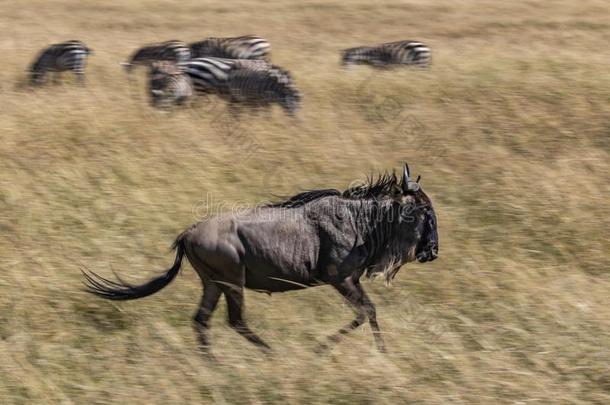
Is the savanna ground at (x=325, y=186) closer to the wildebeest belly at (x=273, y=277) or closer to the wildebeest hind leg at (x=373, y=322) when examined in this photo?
the wildebeest hind leg at (x=373, y=322)

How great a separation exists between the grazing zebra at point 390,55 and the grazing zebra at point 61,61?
463 centimetres

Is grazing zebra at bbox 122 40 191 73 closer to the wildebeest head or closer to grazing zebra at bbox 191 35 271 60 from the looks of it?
grazing zebra at bbox 191 35 271 60

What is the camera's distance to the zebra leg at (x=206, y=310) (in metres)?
6.66

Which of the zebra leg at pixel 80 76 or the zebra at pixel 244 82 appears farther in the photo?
the zebra leg at pixel 80 76

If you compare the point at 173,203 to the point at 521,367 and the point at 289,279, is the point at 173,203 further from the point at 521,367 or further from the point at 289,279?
the point at 521,367

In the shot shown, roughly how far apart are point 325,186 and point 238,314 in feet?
13.2

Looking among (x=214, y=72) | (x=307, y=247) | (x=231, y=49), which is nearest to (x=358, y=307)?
(x=307, y=247)

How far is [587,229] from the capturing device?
9.48 meters

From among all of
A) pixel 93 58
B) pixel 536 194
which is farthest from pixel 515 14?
pixel 536 194

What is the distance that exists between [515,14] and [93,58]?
12044 mm

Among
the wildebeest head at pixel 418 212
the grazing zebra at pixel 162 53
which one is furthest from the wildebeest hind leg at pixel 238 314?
the grazing zebra at pixel 162 53

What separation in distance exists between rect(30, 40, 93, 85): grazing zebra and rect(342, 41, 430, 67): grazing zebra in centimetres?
463

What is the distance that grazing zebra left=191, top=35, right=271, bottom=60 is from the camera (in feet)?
58.3

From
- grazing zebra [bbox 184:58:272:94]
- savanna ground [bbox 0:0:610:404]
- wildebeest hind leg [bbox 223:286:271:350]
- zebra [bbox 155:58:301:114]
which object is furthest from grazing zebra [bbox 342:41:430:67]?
wildebeest hind leg [bbox 223:286:271:350]
